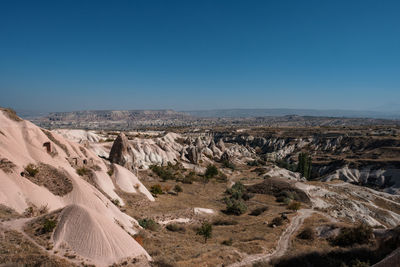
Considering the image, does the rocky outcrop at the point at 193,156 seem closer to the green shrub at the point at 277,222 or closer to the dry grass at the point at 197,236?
the dry grass at the point at 197,236

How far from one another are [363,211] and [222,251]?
2914cm

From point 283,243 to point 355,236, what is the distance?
5.09 meters

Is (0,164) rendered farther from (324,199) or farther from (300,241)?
(324,199)

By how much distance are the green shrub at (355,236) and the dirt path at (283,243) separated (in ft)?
12.1

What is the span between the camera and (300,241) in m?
18.3

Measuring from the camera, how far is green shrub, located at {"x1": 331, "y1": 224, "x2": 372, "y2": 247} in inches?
617

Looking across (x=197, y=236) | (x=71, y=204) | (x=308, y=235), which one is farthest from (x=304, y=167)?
(x=71, y=204)

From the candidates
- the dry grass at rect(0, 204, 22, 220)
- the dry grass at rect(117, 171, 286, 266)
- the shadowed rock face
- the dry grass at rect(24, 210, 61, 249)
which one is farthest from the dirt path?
the shadowed rock face

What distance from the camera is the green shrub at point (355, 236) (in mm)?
15680

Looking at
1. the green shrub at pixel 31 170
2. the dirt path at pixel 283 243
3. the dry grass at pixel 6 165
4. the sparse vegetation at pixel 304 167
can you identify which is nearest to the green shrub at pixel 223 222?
the dirt path at pixel 283 243

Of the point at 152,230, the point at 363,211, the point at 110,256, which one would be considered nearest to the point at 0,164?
the point at 110,256

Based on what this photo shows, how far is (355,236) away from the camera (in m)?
16.1

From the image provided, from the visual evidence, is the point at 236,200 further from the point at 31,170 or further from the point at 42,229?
the point at 42,229

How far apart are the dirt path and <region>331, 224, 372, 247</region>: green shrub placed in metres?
3.69
